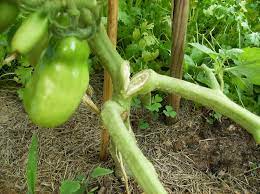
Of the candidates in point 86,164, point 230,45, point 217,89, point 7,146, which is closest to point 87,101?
point 217,89

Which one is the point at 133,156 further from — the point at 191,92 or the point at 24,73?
the point at 24,73

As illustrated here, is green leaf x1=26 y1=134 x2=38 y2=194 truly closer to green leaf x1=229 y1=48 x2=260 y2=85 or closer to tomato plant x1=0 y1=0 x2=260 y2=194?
tomato plant x1=0 y1=0 x2=260 y2=194

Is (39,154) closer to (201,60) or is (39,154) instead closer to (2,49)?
(2,49)

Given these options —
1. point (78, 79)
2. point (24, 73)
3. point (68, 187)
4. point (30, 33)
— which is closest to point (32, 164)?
point (68, 187)

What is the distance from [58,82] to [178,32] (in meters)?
0.68

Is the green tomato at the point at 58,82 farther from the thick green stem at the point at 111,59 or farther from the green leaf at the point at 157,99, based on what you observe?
the green leaf at the point at 157,99

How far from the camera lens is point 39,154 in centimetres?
175

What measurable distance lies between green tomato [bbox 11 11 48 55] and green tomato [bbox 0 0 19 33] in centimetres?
7

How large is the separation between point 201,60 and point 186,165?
385mm

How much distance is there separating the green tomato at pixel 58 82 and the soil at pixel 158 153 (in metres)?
0.76

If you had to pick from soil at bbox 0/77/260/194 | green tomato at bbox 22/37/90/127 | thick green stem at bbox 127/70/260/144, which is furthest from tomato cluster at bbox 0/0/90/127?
soil at bbox 0/77/260/194

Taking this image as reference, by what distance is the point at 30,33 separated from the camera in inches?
31.0

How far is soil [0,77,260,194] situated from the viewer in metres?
1.68

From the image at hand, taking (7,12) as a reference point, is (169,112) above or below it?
below
